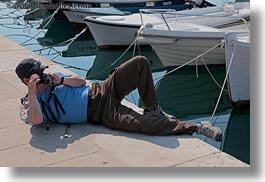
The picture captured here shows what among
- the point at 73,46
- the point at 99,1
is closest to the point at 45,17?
the point at 99,1

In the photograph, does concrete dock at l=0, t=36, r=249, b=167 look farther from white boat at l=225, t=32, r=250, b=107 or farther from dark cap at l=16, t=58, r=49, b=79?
white boat at l=225, t=32, r=250, b=107

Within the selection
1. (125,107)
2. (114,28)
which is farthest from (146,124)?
(114,28)

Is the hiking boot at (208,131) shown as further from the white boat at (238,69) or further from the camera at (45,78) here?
the white boat at (238,69)

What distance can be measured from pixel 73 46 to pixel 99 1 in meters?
2.56

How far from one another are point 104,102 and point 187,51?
5.43 metres

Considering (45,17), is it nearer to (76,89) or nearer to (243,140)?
(243,140)

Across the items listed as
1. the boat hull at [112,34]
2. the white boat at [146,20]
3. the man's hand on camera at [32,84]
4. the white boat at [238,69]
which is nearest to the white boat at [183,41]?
the white boat at [146,20]

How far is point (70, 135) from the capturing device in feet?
12.3

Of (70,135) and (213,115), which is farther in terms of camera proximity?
(213,115)

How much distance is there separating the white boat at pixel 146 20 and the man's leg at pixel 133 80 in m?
5.99

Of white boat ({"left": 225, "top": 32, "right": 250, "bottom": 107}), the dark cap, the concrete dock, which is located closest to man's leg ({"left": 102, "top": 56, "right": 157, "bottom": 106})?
the concrete dock

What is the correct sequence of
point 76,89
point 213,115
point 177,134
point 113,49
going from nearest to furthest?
1. point 177,134
2. point 76,89
3. point 213,115
4. point 113,49

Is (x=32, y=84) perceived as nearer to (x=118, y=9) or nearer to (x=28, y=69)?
(x=28, y=69)

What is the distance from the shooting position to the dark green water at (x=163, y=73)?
22.6 feet
